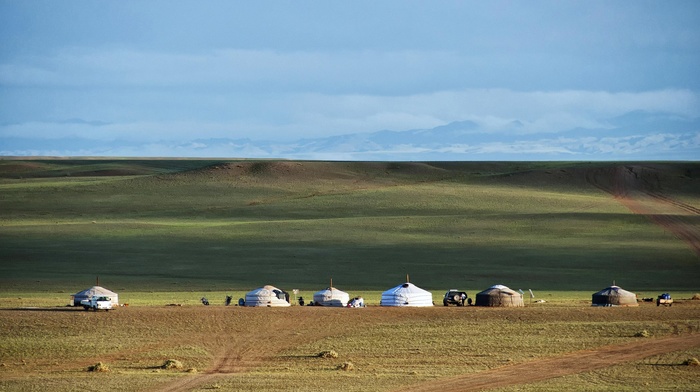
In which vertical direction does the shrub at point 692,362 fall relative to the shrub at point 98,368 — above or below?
above

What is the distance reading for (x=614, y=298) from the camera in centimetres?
5422

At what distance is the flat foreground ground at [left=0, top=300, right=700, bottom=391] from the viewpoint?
118ft

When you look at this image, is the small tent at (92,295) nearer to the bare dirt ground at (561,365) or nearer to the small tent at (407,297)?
A: the small tent at (407,297)

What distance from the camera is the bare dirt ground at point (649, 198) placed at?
87.4 meters

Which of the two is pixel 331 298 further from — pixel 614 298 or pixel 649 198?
pixel 649 198

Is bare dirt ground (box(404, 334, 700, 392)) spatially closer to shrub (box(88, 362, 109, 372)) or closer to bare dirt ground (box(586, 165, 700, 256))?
shrub (box(88, 362, 109, 372))

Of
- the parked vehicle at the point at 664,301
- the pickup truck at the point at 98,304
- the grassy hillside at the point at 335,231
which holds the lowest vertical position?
the pickup truck at the point at 98,304

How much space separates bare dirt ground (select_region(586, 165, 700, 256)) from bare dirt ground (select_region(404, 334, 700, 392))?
34861 millimetres

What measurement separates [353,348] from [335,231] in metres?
43.8

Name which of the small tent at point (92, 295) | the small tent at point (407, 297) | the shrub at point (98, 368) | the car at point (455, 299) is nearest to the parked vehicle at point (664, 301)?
the car at point (455, 299)

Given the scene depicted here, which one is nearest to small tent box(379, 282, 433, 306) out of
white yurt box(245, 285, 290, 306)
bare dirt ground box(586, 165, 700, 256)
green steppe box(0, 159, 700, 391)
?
green steppe box(0, 159, 700, 391)

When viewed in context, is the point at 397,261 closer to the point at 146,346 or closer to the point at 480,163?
the point at 146,346

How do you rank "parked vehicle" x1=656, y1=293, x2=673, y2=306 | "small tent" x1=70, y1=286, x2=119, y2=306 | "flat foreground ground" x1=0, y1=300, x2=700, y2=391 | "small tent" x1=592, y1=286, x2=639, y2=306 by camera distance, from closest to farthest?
"flat foreground ground" x1=0, y1=300, x2=700, y2=391
"small tent" x1=70, y1=286, x2=119, y2=306
"small tent" x1=592, y1=286, x2=639, y2=306
"parked vehicle" x1=656, y1=293, x2=673, y2=306

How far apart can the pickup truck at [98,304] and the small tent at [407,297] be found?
12376mm
